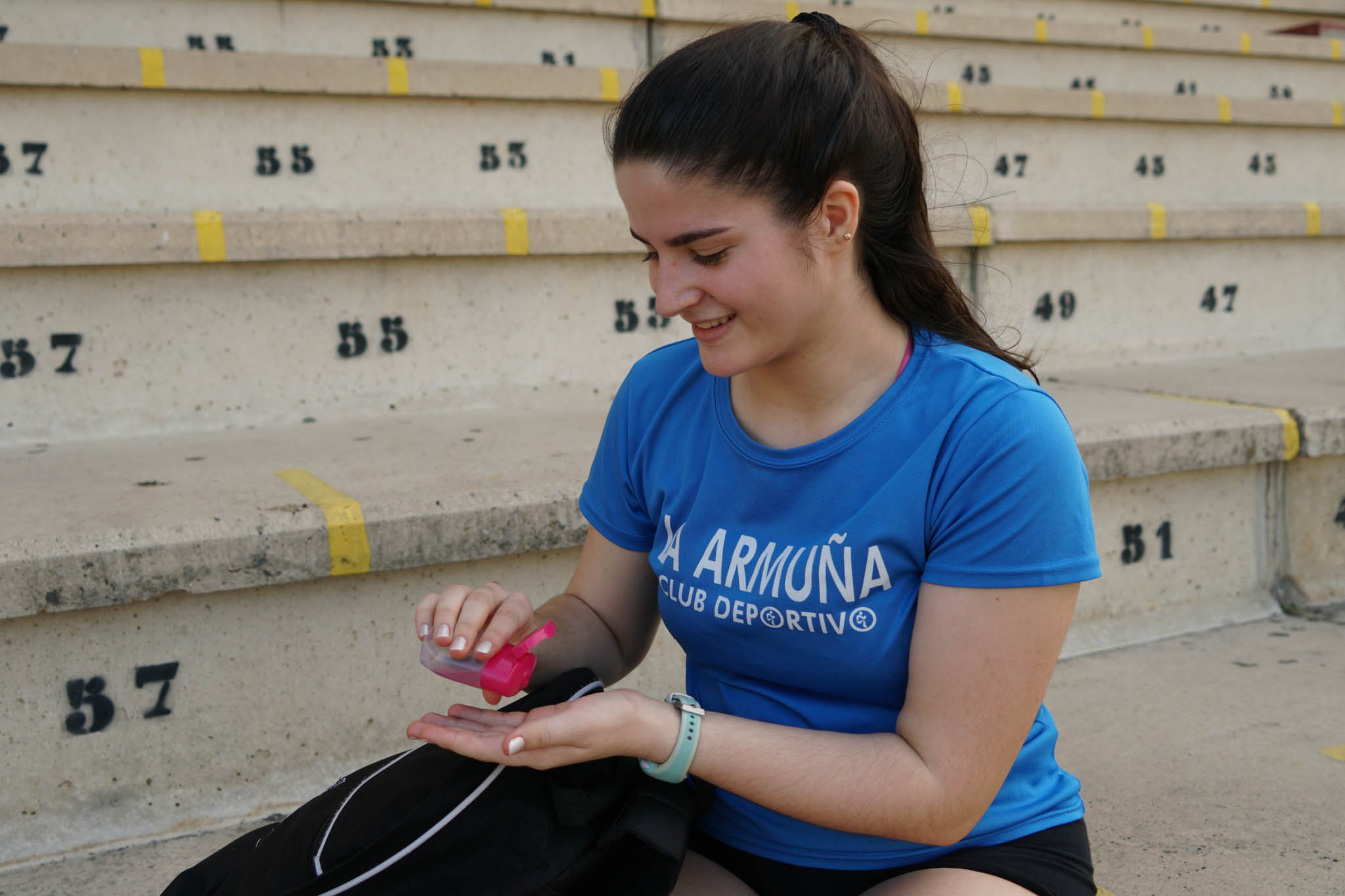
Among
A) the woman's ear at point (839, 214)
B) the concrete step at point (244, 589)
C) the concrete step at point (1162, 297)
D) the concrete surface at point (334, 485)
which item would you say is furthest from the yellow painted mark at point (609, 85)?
the woman's ear at point (839, 214)

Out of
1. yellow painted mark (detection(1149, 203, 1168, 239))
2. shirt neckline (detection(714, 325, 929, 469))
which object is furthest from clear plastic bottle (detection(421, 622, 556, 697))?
yellow painted mark (detection(1149, 203, 1168, 239))

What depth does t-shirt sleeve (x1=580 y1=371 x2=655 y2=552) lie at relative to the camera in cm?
122

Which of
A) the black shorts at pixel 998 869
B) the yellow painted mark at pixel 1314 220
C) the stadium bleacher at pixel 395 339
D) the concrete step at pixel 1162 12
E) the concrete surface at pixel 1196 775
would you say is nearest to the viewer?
the black shorts at pixel 998 869

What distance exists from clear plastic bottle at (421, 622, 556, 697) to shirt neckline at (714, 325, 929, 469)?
0.83 ft

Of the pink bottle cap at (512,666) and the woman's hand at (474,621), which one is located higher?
the woman's hand at (474,621)

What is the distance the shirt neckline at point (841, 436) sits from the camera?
1.04 metres

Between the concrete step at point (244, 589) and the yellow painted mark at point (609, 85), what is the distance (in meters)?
1.10

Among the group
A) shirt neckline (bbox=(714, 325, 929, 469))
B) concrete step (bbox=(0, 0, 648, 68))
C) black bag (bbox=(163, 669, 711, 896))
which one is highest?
concrete step (bbox=(0, 0, 648, 68))

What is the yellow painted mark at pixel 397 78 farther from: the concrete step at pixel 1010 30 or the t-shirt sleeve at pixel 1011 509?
the t-shirt sleeve at pixel 1011 509

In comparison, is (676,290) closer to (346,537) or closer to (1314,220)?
(346,537)

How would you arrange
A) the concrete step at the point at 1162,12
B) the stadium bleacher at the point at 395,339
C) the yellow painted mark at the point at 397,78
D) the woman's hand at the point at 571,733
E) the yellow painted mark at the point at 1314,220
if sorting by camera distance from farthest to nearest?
the concrete step at the point at 1162,12
the yellow painted mark at the point at 1314,220
the yellow painted mark at the point at 397,78
the stadium bleacher at the point at 395,339
the woman's hand at the point at 571,733

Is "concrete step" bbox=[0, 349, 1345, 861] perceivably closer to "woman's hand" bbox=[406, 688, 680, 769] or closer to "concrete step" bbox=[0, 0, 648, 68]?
"woman's hand" bbox=[406, 688, 680, 769]

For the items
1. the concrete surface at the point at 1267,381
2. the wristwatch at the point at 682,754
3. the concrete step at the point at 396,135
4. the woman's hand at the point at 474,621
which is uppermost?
the concrete step at the point at 396,135

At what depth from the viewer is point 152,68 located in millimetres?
2375
